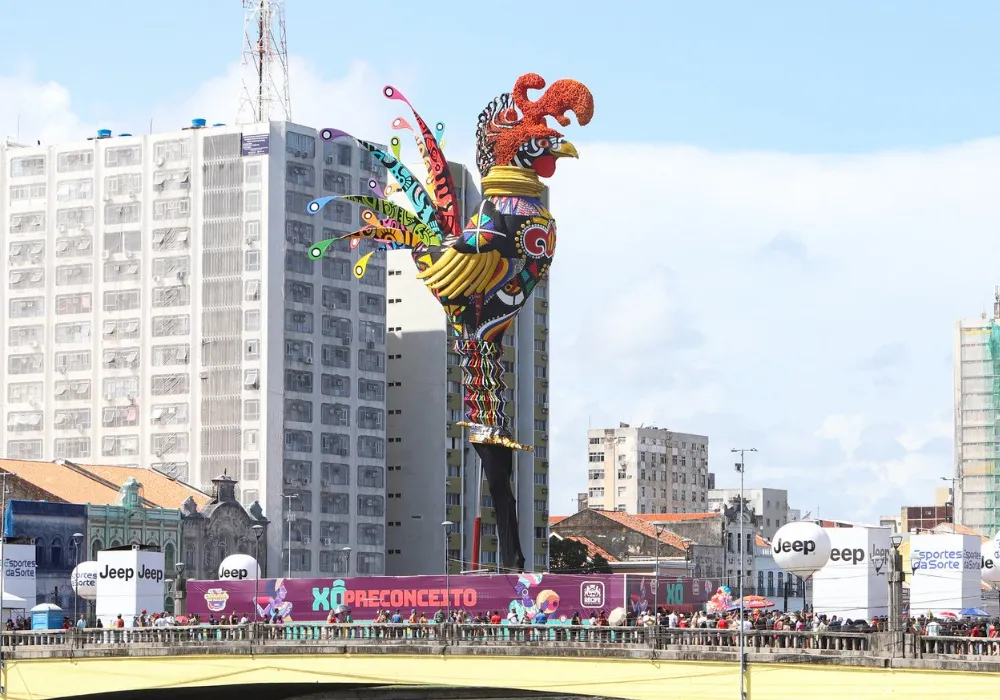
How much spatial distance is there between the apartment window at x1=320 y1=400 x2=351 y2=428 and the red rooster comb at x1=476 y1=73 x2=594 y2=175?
59975mm

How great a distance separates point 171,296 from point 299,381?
509 inches

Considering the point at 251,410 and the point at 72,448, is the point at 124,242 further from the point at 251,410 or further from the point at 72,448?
the point at 251,410

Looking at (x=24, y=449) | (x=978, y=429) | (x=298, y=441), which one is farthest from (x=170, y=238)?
(x=978, y=429)

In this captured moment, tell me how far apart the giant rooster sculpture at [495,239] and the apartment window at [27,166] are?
7033 cm

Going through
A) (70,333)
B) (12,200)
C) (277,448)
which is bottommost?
(277,448)

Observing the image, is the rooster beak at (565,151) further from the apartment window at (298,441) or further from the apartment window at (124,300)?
the apartment window at (124,300)

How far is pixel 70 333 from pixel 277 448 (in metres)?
22.5

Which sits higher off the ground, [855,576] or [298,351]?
[298,351]

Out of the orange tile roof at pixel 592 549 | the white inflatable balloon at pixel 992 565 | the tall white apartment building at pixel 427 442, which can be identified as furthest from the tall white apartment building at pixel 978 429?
the white inflatable balloon at pixel 992 565

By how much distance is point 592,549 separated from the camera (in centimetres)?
18662

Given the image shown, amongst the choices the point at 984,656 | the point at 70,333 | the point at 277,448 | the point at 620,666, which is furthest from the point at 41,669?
→ the point at 70,333

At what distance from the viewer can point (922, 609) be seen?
80.0m

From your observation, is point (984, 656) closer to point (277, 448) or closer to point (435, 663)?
point (435, 663)

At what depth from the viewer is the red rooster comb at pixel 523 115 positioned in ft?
314
